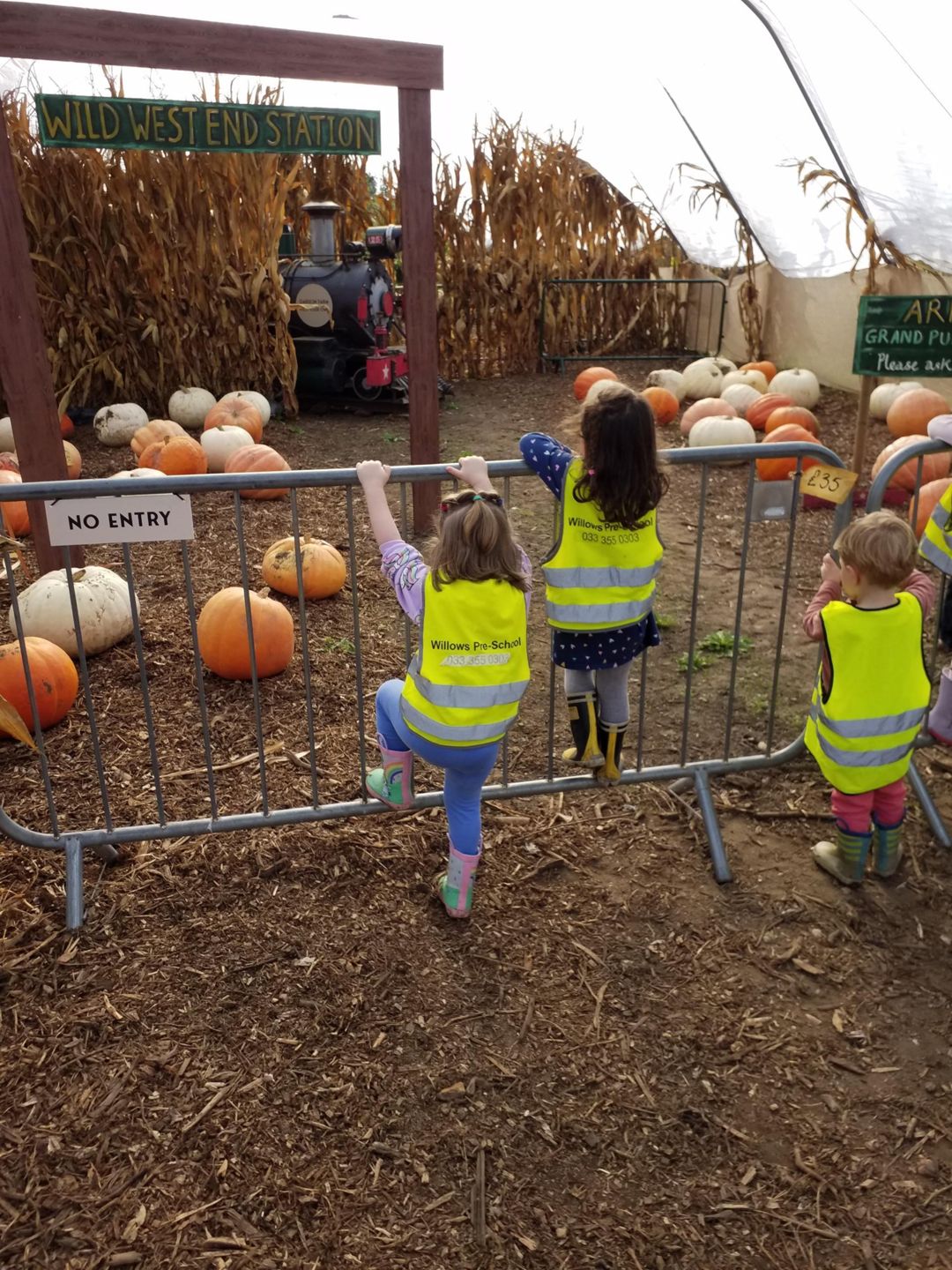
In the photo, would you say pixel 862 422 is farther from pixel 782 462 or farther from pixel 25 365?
pixel 25 365

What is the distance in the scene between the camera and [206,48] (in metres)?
5.27

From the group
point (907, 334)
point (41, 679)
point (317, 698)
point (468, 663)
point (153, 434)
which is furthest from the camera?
point (153, 434)

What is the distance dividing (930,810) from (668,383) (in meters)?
8.74

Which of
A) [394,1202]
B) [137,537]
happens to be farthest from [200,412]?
[394,1202]

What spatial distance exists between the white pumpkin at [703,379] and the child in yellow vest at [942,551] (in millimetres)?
7955

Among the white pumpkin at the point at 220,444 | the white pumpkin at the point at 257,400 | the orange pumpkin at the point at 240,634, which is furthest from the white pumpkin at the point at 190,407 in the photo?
the orange pumpkin at the point at 240,634

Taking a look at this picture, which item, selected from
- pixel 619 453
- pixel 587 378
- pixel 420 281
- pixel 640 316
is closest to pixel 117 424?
pixel 420 281

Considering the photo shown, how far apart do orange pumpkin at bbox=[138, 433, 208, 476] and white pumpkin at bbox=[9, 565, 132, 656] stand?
245 cm

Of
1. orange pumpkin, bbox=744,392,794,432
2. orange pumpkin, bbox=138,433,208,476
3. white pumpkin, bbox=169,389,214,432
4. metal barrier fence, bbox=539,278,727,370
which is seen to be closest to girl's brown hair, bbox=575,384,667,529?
orange pumpkin, bbox=138,433,208,476

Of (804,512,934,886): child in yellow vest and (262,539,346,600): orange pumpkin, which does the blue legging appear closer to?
(804,512,934,886): child in yellow vest

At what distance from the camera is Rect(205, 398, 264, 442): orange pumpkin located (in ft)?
29.4

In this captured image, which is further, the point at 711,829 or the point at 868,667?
the point at 711,829

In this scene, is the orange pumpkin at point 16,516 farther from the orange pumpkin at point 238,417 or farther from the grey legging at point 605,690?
the grey legging at point 605,690

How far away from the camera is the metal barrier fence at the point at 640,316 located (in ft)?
47.5
